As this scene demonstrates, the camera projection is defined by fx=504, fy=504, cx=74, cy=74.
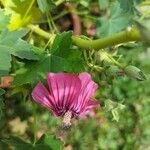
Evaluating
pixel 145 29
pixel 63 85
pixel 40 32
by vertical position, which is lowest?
pixel 40 32

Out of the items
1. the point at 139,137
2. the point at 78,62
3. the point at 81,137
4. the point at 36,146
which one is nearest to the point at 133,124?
the point at 139,137

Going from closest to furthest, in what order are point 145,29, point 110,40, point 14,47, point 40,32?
point 145,29, point 110,40, point 14,47, point 40,32

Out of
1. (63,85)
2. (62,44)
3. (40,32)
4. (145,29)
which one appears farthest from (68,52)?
(145,29)

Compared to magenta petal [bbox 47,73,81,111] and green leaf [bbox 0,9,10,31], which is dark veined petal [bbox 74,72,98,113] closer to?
magenta petal [bbox 47,73,81,111]

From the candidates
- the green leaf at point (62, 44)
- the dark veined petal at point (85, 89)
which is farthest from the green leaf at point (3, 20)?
the dark veined petal at point (85, 89)

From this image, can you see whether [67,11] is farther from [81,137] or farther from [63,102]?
[63,102]

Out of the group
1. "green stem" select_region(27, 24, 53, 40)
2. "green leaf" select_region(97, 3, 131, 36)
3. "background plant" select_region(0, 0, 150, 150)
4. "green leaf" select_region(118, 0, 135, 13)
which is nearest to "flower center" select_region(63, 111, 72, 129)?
"background plant" select_region(0, 0, 150, 150)

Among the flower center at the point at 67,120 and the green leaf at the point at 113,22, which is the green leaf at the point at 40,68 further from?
the green leaf at the point at 113,22

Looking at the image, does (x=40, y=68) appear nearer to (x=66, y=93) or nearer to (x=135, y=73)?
(x=66, y=93)
